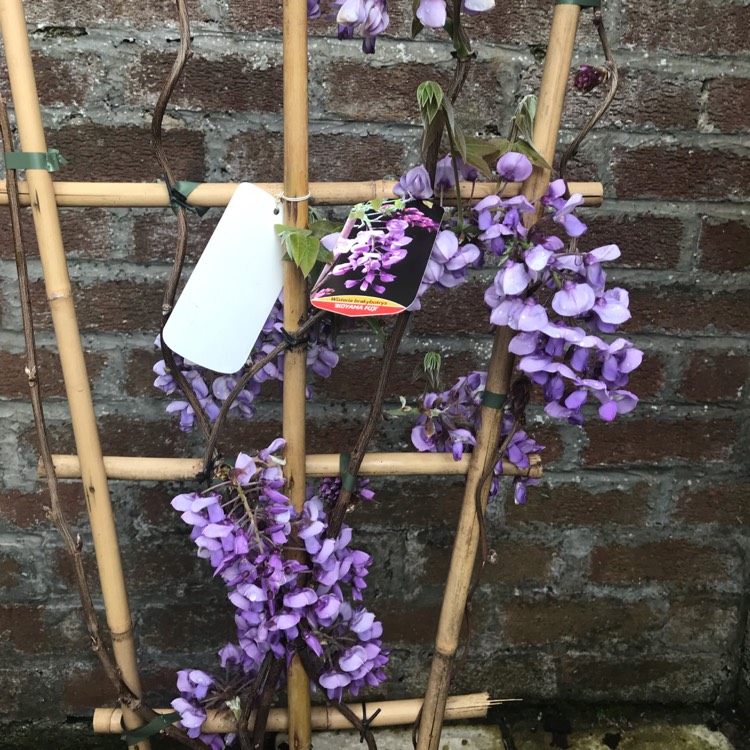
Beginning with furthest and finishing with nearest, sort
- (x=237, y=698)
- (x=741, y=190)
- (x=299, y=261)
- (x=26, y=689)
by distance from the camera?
(x=26, y=689) < (x=741, y=190) < (x=237, y=698) < (x=299, y=261)

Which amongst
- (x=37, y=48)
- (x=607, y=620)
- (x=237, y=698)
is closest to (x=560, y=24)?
(x=37, y=48)

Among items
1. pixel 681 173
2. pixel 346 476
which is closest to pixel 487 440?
pixel 346 476

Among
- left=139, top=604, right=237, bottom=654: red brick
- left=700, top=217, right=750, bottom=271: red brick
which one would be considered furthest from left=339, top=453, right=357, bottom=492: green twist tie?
left=700, top=217, right=750, bottom=271: red brick

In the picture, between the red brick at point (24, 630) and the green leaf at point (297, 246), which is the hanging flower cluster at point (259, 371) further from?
the red brick at point (24, 630)

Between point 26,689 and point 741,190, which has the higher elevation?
point 741,190

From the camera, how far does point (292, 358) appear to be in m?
0.62

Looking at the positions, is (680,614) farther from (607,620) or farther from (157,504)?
(157,504)

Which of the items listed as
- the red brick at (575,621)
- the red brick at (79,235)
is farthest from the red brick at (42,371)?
the red brick at (575,621)

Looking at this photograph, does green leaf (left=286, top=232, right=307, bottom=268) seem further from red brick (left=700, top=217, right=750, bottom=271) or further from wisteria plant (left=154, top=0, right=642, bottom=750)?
red brick (left=700, top=217, right=750, bottom=271)

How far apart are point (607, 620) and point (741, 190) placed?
0.62 metres

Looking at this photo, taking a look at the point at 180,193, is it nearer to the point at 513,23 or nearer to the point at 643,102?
the point at 513,23

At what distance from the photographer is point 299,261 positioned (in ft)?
1.79

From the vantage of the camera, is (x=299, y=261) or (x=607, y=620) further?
(x=607, y=620)

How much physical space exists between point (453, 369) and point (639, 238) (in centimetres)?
27
